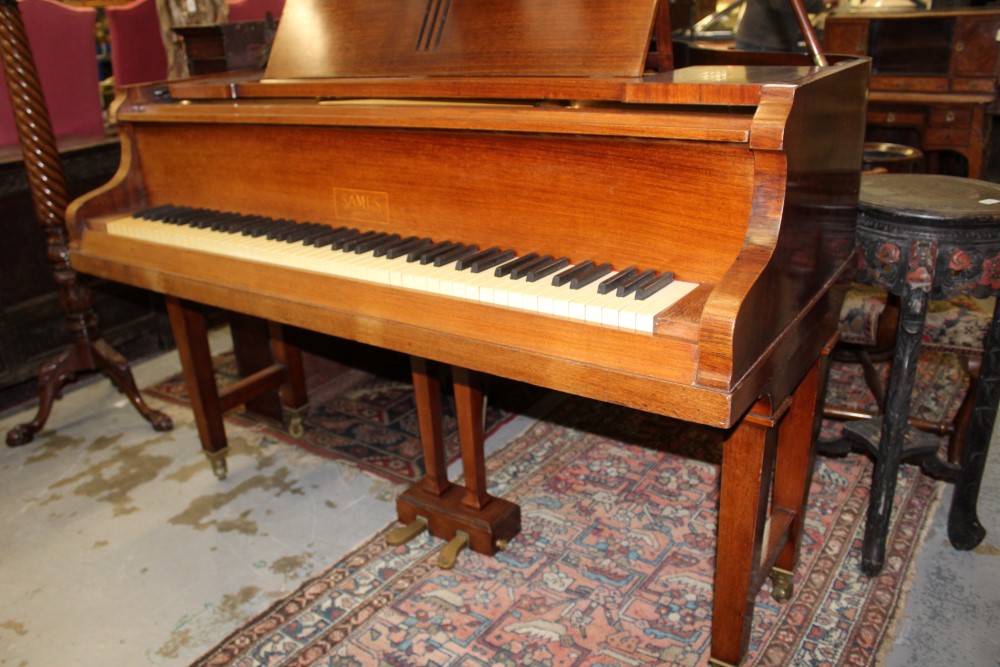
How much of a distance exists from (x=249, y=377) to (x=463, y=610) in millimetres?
1396

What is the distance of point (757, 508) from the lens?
5.57 ft

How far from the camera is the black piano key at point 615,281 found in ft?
5.07

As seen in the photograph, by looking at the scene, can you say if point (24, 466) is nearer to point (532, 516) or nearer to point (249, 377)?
point (249, 377)

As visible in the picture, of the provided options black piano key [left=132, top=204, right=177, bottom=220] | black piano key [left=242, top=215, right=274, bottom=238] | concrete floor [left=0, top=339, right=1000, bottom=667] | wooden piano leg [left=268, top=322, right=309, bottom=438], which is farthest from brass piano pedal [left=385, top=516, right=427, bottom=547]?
black piano key [left=132, top=204, right=177, bottom=220]

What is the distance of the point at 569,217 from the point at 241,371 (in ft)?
6.49

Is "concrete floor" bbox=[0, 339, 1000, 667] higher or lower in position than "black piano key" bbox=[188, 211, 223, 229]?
lower

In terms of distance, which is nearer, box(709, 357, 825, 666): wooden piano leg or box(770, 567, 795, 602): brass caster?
box(709, 357, 825, 666): wooden piano leg

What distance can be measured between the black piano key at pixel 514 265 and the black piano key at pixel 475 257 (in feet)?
0.25

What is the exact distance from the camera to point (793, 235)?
151 centimetres

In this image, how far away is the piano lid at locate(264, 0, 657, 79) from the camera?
1700 mm

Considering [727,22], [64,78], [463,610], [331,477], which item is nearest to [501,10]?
[463,610]

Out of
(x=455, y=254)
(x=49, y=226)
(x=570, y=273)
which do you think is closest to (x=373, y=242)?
(x=455, y=254)

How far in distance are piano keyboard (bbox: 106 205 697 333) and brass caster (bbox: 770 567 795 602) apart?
105cm

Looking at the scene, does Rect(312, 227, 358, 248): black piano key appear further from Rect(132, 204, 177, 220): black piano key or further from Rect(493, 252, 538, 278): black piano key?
Rect(132, 204, 177, 220): black piano key
